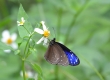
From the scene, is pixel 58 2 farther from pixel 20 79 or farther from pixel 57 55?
pixel 57 55

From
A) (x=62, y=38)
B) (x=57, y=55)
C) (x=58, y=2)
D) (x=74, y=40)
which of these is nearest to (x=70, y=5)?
(x=58, y=2)

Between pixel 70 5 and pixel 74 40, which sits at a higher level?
pixel 74 40

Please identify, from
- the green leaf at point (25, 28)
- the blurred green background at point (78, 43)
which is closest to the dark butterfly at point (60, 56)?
the green leaf at point (25, 28)

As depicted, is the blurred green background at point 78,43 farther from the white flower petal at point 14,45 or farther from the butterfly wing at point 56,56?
the butterfly wing at point 56,56

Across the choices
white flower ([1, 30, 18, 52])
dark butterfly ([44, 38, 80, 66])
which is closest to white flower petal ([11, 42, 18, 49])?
white flower ([1, 30, 18, 52])

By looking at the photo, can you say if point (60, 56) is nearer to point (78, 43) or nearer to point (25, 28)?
point (25, 28)

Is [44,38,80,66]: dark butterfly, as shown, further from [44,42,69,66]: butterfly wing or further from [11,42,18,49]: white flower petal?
[11,42,18,49]: white flower petal

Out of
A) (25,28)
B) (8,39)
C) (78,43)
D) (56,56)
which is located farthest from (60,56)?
(8,39)
